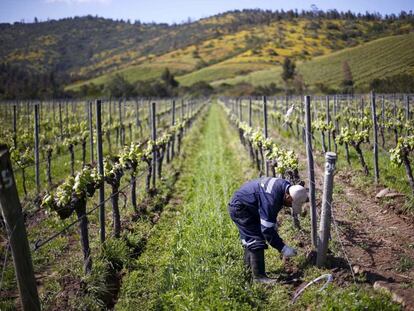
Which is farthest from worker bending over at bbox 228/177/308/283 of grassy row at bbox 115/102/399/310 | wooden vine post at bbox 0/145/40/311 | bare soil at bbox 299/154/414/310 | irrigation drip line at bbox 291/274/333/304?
wooden vine post at bbox 0/145/40/311

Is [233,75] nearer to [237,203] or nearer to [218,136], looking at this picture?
[218,136]

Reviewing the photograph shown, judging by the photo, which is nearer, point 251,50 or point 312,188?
point 312,188

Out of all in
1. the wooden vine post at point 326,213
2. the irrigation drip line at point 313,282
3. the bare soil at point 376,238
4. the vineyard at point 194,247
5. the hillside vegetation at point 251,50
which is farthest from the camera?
the hillside vegetation at point 251,50

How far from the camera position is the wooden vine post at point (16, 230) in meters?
3.60

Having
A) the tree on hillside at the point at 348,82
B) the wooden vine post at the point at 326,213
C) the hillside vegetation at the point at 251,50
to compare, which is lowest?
the wooden vine post at the point at 326,213

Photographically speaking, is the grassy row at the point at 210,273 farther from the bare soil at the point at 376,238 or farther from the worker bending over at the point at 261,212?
the bare soil at the point at 376,238

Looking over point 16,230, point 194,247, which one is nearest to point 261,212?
point 194,247

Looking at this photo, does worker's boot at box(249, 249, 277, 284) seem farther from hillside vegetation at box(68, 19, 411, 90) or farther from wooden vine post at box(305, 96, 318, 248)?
hillside vegetation at box(68, 19, 411, 90)

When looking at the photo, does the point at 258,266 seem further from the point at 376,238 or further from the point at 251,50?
the point at 251,50

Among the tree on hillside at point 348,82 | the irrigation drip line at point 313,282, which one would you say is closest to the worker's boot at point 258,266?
the irrigation drip line at point 313,282

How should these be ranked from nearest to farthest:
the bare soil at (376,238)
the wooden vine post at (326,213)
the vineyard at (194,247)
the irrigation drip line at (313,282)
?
the vineyard at (194,247) < the irrigation drip line at (313,282) < the bare soil at (376,238) < the wooden vine post at (326,213)

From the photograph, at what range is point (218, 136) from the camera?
22734 millimetres

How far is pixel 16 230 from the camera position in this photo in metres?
3.75

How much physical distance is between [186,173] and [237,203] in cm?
791
